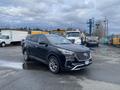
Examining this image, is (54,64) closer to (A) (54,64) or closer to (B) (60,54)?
(A) (54,64)

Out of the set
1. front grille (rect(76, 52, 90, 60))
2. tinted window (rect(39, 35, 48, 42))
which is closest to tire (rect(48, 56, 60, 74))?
front grille (rect(76, 52, 90, 60))

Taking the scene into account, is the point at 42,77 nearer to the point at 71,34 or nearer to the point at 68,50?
the point at 68,50

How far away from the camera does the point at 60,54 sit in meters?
7.96

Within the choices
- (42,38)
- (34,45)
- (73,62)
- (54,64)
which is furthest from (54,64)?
(34,45)

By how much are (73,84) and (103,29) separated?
62472 millimetres

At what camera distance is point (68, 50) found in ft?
26.2

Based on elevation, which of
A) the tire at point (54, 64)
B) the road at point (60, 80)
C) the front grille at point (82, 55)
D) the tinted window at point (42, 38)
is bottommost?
the road at point (60, 80)

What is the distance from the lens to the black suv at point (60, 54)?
311 inches

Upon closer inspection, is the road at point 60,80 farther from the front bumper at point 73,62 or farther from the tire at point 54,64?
the front bumper at point 73,62

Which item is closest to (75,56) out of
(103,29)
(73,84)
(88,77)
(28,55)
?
(88,77)

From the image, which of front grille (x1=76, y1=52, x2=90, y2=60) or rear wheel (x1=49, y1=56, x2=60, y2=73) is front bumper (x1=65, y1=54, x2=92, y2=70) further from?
rear wheel (x1=49, y1=56, x2=60, y2=73)

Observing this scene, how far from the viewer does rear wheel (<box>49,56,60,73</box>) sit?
817cm

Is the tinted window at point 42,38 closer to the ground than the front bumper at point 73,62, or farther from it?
farther from it

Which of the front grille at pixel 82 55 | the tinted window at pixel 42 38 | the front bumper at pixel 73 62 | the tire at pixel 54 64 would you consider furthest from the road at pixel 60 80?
the tinted window at pixel 42 38
